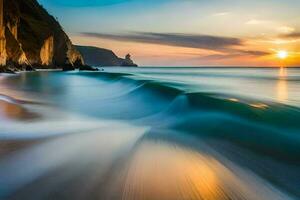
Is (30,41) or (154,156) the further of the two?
(30,41)

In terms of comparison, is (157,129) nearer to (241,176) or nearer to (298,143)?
(298,143)

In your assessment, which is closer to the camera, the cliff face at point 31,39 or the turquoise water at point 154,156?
the turquoise water at point 154,156

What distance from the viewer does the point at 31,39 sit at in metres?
82.1

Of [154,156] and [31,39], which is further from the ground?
[31,39]

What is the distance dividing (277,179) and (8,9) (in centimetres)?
6861

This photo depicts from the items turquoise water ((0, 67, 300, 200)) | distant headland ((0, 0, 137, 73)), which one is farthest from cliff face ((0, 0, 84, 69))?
turquoise water ((0, 67, 300, 200))

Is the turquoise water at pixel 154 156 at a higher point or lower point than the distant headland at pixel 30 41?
lower

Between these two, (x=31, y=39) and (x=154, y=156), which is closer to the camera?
(x=154, y=156)

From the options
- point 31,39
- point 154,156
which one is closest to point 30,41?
point 31,39

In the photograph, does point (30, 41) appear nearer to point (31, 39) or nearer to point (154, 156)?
point (31, 39)

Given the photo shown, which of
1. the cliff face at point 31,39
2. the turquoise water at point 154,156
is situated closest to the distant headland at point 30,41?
the cliff face at point 31,39

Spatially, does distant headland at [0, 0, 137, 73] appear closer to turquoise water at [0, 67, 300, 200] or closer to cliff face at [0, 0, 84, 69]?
cliff face at [0, 0, 84, 69]

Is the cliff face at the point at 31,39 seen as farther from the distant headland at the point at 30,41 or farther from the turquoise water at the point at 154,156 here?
the turquoise water at the point at 154,156

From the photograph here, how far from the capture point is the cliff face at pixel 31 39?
58.5m
